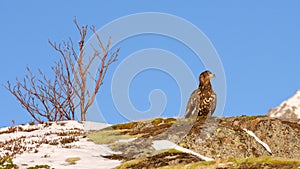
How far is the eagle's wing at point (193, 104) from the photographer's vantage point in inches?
766

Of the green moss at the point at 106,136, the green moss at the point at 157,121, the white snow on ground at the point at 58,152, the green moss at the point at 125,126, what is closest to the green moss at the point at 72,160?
the white snow on ground at the point at 58,152

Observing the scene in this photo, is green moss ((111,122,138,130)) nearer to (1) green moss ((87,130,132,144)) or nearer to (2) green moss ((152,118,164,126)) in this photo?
(1) green moss ((87,130,132,144))

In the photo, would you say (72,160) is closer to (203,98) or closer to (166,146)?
(166,146)

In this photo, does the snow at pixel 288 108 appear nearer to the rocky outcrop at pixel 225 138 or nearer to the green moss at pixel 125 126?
the rocky outcrop at pixel 225 138

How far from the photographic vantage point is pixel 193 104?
1961cm

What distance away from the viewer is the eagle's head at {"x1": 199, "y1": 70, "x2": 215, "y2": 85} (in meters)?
19.1

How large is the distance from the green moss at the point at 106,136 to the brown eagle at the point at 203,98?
2.90m

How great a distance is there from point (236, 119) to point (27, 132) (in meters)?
11.6

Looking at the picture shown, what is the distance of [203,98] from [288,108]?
7.49 meters

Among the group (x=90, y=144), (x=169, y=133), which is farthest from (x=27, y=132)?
(x=169, y=133)

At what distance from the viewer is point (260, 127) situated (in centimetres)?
1805

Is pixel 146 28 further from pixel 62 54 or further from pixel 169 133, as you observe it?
pixel 62 54

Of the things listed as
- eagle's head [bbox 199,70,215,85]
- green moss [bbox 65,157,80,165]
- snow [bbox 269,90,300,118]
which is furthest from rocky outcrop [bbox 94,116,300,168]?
snow [bbox 269,90,300,118]

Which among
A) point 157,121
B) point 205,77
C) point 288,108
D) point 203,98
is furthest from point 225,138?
point 288,108
